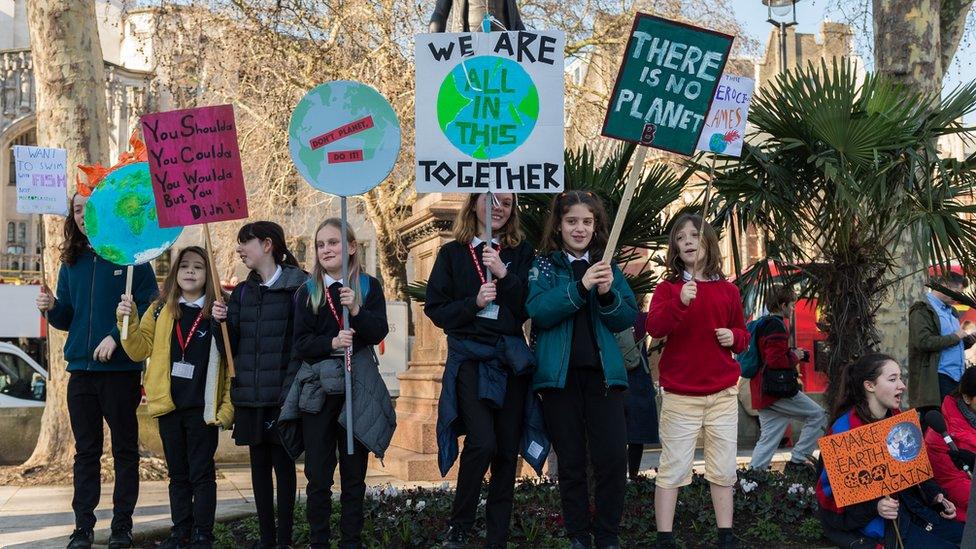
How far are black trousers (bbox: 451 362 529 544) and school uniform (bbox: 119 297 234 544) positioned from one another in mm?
1355

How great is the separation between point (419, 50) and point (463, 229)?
38.4 inches

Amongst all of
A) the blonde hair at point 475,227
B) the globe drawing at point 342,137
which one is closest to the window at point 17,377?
the globe drawing at point 342,137

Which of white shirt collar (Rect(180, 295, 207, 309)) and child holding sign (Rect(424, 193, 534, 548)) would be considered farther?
white shirt collar (Rect(180, 295, 207, 309))

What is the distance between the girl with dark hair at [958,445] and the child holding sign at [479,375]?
202 centimetres

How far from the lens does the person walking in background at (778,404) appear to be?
29.9 ft

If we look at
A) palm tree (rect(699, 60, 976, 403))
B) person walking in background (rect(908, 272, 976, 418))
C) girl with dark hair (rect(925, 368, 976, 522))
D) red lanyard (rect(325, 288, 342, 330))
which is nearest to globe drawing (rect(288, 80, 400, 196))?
red lanyard (rect(325, 288, 342, 330))

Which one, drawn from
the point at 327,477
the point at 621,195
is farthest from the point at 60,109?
the point at 327,477

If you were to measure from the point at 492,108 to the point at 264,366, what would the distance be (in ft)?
5.99

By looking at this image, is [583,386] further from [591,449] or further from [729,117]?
[729,117]

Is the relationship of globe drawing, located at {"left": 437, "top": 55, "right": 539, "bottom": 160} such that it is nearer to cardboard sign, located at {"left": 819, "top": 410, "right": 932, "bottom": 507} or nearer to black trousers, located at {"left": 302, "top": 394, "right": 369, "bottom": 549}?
black trousers, located at {"left": 302, "top": 394, "right": 369, "bottom": 549}

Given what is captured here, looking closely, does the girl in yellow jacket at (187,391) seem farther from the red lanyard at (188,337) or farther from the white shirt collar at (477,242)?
the white shirt collar at (477,242)

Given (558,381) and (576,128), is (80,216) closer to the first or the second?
(558,381)

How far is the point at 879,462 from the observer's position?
195 inches

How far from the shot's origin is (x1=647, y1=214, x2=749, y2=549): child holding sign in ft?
19.1
